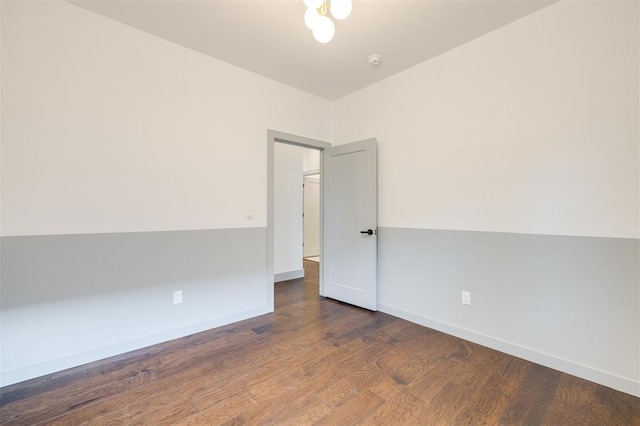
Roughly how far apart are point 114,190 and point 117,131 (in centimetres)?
48

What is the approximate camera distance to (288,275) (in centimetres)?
480

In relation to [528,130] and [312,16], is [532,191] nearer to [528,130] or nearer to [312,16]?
[528,130]

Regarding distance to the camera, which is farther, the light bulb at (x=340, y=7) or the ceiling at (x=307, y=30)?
the ceiling at (x=307, y=30)

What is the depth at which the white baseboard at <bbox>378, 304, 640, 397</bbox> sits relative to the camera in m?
1.83

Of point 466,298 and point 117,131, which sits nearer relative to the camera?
point 117,131

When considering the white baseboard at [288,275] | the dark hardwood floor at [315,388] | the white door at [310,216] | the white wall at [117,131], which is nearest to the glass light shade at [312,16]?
the white wall at [117,131]

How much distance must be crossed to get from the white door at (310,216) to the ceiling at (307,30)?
395 cm

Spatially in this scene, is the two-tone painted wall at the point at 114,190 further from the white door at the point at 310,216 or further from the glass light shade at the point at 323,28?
the white door at the point at 310,216

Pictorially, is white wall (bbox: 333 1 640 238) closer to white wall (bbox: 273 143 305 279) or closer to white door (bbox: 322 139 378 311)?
white door (bbox: 322 139 378 311)

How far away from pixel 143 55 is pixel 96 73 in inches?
16.3

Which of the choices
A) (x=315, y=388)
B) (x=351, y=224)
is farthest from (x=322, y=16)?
(x=315, y=388)

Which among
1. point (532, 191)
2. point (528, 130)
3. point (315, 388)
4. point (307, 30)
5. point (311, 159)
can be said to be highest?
point (307, 30)

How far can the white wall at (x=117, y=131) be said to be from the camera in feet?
6.37

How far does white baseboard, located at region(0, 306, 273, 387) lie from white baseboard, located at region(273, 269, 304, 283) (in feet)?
5.35
